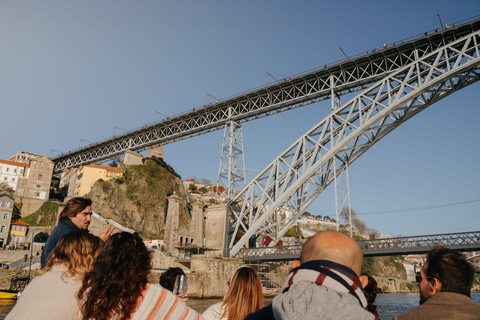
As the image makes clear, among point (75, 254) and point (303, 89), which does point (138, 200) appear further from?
point (75, 254)

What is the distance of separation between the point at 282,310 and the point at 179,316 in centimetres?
94

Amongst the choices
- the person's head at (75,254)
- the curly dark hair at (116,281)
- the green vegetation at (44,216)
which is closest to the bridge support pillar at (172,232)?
the green vegetation at (44,216)

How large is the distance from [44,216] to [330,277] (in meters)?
52.1

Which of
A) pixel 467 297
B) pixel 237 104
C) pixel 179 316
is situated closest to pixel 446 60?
pixel 237 104

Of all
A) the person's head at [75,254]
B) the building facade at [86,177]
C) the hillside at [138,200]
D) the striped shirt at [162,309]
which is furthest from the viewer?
the building facade at [86,177]

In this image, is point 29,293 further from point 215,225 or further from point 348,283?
point 215,225

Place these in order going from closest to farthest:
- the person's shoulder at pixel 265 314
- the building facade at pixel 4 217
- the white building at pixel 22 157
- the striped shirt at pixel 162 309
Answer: the person's shoulder at pixel 265 314 < the striped shirt at pixel 162 309 < the building facade at pixel 4 217 < the white building at pixel 22 157

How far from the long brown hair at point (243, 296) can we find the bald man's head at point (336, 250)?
5.95 ft

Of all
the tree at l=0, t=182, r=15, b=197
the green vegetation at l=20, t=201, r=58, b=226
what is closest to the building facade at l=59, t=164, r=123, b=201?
the green vegetation at l=20, t=201, r=58, b=226

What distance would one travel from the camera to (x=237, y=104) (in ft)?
91.5

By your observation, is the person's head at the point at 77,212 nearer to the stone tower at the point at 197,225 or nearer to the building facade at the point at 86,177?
the stone tower at the point at 197,225

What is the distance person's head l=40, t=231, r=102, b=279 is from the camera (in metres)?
2.50

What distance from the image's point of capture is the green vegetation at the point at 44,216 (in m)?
45.1

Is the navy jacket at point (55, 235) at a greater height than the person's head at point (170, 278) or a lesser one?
greater
